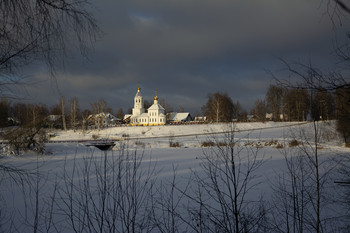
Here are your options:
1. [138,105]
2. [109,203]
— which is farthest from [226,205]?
[138,105]

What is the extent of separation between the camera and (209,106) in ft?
224

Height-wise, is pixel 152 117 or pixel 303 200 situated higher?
pixel 152 117

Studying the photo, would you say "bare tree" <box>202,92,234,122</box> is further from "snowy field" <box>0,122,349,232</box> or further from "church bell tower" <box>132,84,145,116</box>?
"snowy field" <box>0,122,349,232</box>

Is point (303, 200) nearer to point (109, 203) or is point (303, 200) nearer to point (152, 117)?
point (109, 203)

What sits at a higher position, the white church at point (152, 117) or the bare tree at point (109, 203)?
the white church at point (152, 117)

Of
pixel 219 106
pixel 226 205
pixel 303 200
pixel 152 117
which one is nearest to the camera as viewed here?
pixel 226 205

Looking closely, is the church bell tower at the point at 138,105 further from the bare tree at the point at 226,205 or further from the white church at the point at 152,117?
the bare tree at the point at 226,205

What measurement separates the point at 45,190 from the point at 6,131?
281 centimetres

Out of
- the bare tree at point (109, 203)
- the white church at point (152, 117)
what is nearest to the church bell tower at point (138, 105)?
the white church at point (152, 117)

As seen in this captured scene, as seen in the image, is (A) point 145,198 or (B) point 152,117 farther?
(B) point 152,117

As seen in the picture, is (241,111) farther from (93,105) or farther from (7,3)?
(7,3)

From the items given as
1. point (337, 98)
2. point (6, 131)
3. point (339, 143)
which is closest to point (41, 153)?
point (6, 131)

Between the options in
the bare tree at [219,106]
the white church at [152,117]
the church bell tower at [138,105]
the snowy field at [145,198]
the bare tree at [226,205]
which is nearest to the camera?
the bare tree at [226,205]

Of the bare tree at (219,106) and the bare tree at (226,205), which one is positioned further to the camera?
the bare tree at (219,106)
